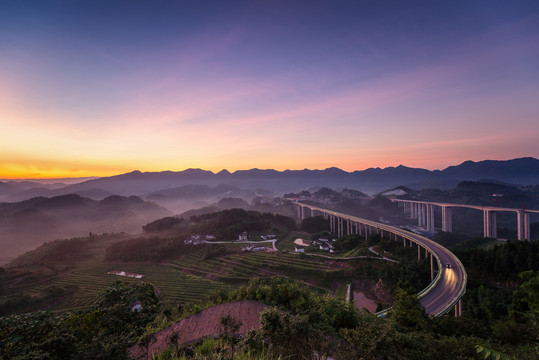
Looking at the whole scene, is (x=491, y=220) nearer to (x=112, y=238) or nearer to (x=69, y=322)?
(x=69, y=322)

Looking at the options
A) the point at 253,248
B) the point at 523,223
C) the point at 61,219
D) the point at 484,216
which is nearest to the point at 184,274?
the point at 253,248

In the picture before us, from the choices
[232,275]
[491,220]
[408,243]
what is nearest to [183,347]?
[232,275]

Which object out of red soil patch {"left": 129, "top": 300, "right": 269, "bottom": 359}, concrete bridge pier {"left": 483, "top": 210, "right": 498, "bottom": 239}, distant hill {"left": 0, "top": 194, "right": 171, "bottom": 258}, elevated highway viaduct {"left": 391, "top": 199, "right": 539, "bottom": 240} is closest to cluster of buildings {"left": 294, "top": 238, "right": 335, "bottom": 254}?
red soil patch {"left": 129, "top": 300, "right": 269, "bottom": 359}

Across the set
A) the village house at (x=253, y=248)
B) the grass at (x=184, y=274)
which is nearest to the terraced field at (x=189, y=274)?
the grass at (x=184, y=274)

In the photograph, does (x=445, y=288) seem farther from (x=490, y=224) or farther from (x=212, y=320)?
(x=490, y=224)

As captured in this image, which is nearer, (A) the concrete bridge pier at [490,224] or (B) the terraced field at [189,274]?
(B) the terraced field at [189,274]

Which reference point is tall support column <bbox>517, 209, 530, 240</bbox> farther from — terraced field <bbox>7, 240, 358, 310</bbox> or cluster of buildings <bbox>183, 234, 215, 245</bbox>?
cluster of buildings <bbox>183, 234, 215, 245</bbox>

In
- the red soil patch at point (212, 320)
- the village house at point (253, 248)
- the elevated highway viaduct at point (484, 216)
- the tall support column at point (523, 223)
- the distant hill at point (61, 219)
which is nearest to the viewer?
the red soil patch at point (212, 320)

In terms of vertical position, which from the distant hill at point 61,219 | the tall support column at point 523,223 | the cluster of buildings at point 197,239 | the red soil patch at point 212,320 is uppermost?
the red soil patch at point 212,320

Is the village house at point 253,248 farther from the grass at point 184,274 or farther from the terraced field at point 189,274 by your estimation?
the terraced field at point 189,274
